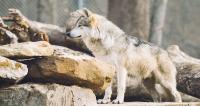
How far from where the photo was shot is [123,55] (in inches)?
276

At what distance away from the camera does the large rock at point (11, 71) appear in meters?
5.48

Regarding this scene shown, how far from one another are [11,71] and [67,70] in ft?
1.81

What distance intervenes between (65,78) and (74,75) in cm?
10

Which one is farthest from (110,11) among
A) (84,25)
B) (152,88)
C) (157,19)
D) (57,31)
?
(84,25)

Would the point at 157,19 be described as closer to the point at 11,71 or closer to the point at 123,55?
the point at 123,55

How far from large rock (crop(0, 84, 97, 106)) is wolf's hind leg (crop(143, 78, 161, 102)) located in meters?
1.92

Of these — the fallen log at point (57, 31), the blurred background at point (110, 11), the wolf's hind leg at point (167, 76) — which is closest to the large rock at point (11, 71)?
the fallen log at point (57, 31)

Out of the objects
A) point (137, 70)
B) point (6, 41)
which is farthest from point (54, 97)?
point (137, 70)

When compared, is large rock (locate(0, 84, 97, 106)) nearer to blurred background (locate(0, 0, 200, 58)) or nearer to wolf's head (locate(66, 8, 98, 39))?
wolf's head (locate(66, 8, 98, 39))

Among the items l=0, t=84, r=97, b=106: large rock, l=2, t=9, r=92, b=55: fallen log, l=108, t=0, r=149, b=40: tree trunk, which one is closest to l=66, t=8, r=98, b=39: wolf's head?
l=2, t=9, r=92, b=55: fallen log

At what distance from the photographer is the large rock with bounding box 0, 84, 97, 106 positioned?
217 inches

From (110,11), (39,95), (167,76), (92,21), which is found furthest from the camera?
(110,11)

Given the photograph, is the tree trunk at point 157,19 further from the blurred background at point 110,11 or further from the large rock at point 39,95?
the large rock at point 39,95

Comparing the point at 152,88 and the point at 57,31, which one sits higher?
the point at 57,31
